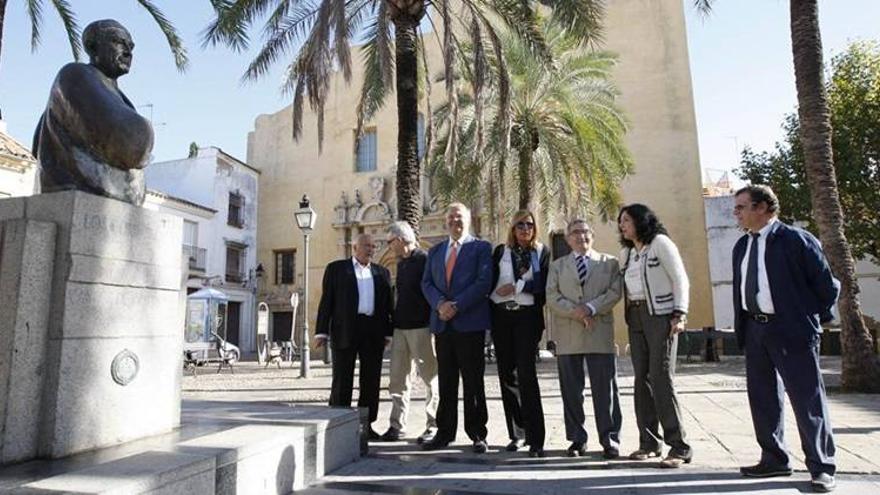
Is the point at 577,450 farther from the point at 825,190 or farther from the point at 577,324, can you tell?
the point at 825,190

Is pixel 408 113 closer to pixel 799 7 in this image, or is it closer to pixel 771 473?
pixel 799 7

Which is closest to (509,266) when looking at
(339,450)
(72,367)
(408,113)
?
(339,450)

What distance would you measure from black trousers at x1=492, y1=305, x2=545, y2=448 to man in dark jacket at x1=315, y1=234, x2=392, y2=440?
43.5 inches

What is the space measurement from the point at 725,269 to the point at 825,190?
50.1 ft

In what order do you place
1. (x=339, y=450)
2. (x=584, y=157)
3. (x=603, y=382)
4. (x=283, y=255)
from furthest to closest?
(x=283, y=255)
(x=584, y=157)
(x=603, y=382)
(x=339, y=450)

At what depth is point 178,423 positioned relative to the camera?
367 cm

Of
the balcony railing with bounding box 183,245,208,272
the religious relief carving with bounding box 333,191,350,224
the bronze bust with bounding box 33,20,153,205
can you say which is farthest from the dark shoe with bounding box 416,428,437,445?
the balcony railing with bounding box 183,245,208,272

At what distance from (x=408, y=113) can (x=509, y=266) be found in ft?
17.9

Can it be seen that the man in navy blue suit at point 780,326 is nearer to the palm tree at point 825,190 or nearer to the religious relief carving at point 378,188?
the palm tree at point 825,190

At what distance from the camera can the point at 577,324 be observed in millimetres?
4469

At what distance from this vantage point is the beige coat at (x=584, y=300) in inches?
174

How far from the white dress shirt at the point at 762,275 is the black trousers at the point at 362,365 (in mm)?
2851

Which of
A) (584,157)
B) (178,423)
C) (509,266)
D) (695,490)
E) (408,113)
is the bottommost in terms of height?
(695,490)

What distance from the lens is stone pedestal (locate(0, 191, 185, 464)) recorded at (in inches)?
113
